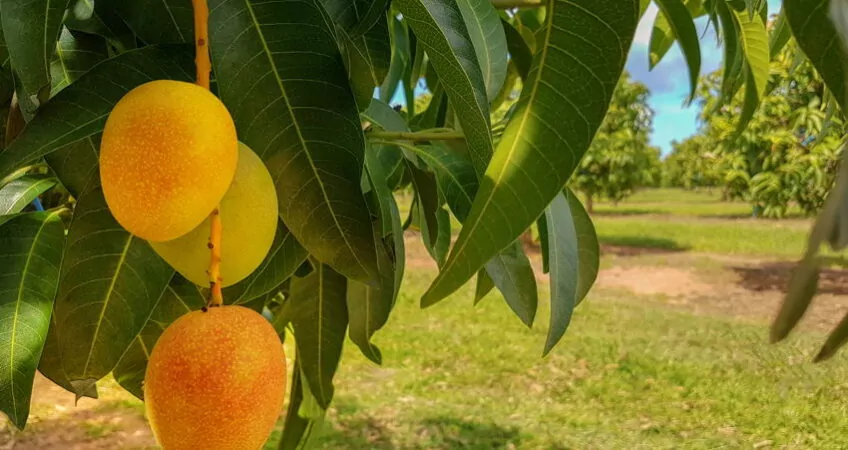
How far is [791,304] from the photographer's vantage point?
164 mm

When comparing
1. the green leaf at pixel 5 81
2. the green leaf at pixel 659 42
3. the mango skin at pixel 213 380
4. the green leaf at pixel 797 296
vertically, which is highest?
the green leaf at pixel 659 42

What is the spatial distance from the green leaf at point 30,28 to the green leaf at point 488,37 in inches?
9.8

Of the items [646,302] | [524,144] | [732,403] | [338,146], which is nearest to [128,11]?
[338,146]

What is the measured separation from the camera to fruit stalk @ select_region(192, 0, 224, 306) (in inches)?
12.3

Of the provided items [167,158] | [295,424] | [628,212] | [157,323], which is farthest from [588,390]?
[628,212]

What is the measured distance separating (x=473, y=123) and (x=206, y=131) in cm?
15

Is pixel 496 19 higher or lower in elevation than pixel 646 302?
higher

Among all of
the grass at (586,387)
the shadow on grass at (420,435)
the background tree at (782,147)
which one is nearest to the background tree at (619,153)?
the background tree at (782,147)

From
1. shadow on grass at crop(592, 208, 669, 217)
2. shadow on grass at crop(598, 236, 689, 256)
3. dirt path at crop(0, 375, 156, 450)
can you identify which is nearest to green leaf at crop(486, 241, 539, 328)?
dirt path at crop(0, 375, 156, 450)

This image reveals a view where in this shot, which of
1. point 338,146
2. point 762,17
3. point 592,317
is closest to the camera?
point 338,146

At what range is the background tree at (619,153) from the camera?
1095cm

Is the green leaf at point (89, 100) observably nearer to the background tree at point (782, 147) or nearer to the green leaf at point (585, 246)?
the green leaf at point (585, 246)

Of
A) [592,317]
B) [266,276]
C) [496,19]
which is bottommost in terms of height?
[592,317]

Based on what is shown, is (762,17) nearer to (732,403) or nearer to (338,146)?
(338,146)
